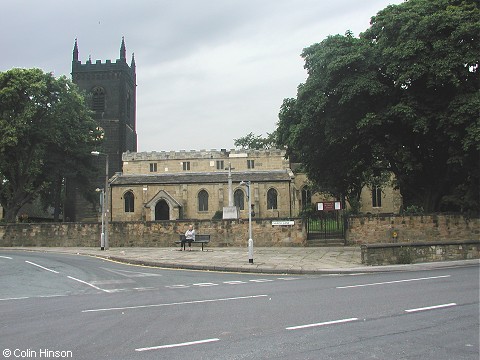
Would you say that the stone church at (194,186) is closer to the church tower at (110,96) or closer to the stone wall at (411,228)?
the church tower at (110,96)

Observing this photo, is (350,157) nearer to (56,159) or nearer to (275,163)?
(56,159)

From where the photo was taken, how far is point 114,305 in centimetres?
1065

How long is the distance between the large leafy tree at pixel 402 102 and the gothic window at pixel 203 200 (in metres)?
30.8

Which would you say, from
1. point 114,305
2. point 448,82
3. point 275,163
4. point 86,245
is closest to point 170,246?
point 86,245

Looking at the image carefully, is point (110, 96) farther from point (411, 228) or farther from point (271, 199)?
point (411, 228)

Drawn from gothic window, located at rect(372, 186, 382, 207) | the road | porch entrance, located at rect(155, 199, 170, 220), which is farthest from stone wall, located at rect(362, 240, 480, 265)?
porch entrance, located at rect(155, 199, 170, 220)

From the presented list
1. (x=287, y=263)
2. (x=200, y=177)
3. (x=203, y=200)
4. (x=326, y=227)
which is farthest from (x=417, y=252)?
(x=200, y=177)

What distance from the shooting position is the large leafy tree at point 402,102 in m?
23.5

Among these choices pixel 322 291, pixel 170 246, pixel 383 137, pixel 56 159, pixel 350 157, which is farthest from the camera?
pixel 56 159

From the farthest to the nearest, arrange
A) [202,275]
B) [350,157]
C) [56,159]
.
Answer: [56,159] < [350,157] < [202,275]

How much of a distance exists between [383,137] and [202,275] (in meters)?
15.5

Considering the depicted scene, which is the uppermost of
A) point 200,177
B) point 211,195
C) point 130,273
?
point 200,177

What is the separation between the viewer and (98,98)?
78.6 meters

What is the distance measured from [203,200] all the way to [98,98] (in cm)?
3026
